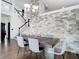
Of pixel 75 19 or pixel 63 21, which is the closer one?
pixel 75 19

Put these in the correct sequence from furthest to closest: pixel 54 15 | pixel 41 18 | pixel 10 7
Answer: pixel 10 7 < pixel 41 18 < pixel 54 15

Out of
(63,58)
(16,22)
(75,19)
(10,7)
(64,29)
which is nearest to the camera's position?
(63,58)

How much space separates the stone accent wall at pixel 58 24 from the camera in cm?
432

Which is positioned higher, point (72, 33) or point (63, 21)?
point (63, 21)

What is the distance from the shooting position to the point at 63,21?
4.77m

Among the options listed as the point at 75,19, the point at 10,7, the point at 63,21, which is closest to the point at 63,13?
the point at 63,21

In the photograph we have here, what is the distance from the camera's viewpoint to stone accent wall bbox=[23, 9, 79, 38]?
14.2ft

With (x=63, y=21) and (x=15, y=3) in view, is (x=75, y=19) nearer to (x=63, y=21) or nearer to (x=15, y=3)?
(x=63, y=21)

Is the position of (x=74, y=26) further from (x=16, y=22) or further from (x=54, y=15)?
(x=16, y=22)

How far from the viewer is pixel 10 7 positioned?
918cm

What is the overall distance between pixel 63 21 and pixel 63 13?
0.37 metres

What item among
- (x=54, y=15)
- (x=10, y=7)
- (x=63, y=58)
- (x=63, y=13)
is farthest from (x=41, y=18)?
(x=10, y=7)

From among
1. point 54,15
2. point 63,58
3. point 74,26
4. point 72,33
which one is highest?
point 54,15

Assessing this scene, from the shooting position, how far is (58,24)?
195 inches
